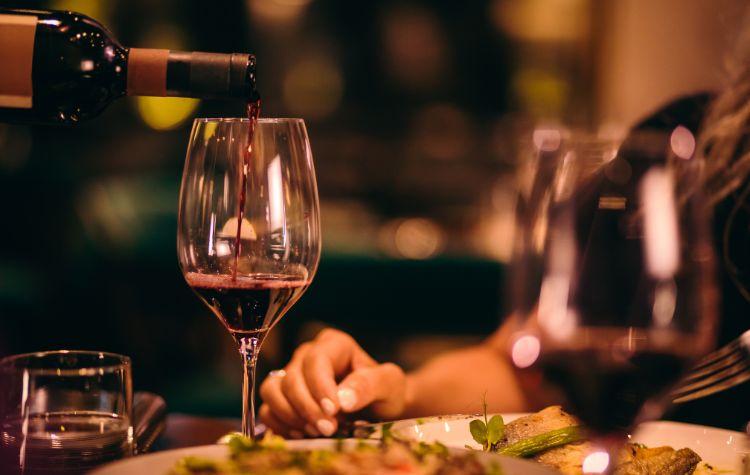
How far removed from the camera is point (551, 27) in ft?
12.9

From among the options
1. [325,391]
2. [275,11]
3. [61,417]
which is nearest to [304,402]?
[325,391]

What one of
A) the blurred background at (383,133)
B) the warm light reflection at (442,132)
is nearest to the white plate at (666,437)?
the blurred background at (383,133)

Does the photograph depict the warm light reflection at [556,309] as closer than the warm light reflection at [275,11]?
Yes

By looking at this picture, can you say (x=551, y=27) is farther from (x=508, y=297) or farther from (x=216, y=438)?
(x=508, y=297)

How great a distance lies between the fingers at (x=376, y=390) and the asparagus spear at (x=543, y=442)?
248 millimetres

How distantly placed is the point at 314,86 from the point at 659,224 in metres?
3.64

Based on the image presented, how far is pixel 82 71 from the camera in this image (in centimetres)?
92

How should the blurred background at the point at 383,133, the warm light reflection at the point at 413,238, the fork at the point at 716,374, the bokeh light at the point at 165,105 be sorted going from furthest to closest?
the bokeh light at the point at 165,105, the warm light reflection at the point at 413,238, the blurred background at the point at 383,133, the fork at the point at 716,374

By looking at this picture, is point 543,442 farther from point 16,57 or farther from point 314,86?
point 314,86

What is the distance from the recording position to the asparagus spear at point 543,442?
0.72m

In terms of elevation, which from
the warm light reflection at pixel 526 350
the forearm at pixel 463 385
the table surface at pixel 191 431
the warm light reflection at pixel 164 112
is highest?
the warm light reflection at pixel 164 112

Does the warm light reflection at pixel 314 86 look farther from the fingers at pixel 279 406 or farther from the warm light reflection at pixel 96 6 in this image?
the fingers at pixel 279 406

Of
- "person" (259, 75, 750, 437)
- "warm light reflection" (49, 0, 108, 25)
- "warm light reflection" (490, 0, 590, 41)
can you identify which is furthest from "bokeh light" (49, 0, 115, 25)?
"person" (259, 75, 750, 437)

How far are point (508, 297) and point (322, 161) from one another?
348 centimetres
